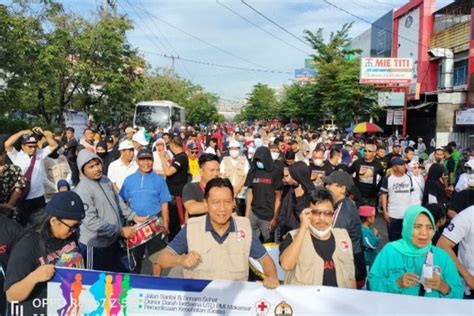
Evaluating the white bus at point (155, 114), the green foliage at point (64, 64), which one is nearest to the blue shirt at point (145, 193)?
the green foliage at point (64, 64)

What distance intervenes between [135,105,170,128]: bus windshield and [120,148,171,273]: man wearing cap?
2334 centimetres

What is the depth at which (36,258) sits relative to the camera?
2975 mm

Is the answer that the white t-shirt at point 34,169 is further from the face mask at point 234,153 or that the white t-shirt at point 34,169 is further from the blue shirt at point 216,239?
the blue shirt at point 216,239

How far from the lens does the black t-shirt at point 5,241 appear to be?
3.30 m

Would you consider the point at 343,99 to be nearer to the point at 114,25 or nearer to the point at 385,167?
the point at 114,25

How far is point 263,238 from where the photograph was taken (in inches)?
267

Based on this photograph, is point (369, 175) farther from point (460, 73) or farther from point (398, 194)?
point (460, 73)

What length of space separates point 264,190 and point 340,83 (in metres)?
20.5

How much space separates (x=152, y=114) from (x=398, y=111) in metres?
14.4

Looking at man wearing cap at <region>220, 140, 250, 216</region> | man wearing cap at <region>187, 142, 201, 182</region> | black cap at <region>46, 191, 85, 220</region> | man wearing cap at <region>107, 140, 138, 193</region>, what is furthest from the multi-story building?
black cap at <region>46, 191, 85, 220</region>

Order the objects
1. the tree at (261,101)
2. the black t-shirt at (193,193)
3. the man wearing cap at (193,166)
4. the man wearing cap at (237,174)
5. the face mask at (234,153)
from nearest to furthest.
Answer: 1. the black t-shirt at (193,193)
2. the man wearing cap at (237,174)
3. the face mask at (234,153)
4. the man wearing cap at (193,166)
5. the tree at (261,101)

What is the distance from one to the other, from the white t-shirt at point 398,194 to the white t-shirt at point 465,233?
2.96 m

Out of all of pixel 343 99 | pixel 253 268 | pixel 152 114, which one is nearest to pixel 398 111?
pixel 343 99

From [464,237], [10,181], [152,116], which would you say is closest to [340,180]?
[464,237]
